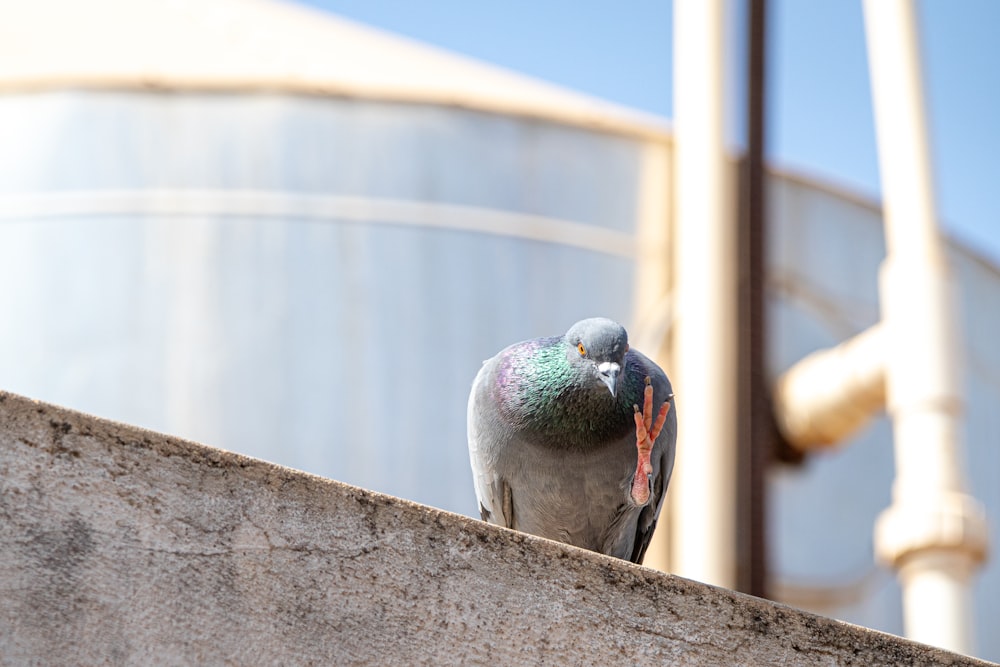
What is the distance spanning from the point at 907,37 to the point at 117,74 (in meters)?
11.2

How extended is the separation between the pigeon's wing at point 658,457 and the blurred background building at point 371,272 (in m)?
11.9

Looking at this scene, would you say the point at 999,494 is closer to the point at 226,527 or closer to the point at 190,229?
the point at 190,229

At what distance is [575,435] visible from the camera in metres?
7.77

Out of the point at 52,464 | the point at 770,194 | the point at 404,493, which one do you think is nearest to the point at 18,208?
the point at 404,493

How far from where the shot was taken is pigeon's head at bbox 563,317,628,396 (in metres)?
7.34

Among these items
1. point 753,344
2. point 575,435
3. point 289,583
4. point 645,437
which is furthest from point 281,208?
point 289,583

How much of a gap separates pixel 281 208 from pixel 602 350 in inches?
599

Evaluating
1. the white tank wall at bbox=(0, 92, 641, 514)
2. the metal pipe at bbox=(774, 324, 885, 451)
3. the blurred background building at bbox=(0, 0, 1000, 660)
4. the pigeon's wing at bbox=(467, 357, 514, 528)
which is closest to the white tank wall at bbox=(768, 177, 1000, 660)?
the blurred background building at bbox=(0, 0, 1000, 660)

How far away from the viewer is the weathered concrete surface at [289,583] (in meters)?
5.23

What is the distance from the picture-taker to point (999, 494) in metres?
24.5

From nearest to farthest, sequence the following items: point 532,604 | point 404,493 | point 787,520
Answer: point 532,604 < point 404,493 < point 787,520

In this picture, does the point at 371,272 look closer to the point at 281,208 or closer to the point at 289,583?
the point at 281,208

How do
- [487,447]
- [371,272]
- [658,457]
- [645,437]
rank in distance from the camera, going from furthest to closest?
[371,272], [658,457], [487,447], [645,437]

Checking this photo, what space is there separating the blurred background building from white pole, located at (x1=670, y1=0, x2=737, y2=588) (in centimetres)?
82
